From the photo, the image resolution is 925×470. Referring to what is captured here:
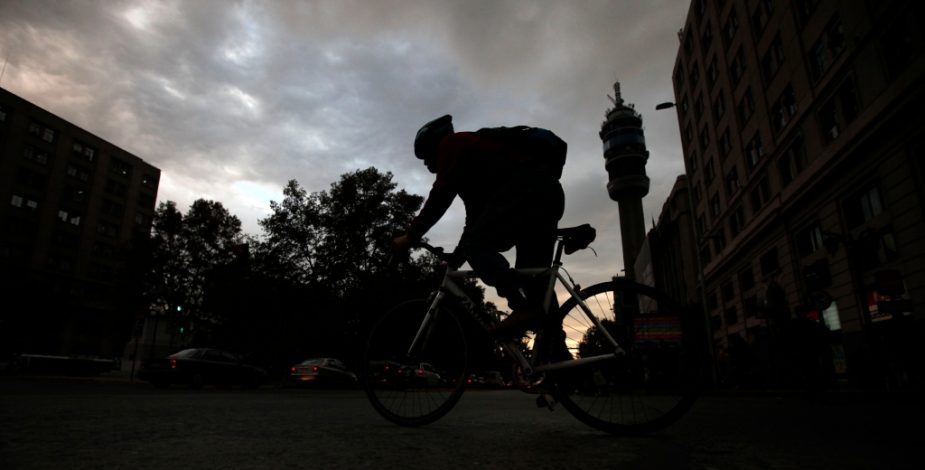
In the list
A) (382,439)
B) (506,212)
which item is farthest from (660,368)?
(382,439)

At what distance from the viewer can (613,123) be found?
9825cm

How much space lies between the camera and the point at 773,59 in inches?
1079

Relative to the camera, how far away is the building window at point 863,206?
62.3ft

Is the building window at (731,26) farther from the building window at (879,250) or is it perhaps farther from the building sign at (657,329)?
the building sign at (657,329)

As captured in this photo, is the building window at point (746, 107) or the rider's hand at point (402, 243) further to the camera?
the building window at point (746, 107)

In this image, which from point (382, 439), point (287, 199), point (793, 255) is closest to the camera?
point (382, 439)

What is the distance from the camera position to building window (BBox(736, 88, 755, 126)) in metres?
30.8

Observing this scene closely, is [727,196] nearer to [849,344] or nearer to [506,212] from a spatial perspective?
[849,344]

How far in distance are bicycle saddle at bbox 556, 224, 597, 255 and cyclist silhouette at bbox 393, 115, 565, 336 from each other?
116mm

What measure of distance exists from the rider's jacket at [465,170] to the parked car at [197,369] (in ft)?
54.8

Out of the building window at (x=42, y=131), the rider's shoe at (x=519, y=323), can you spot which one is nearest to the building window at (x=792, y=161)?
the rider's shoe at (x=519, y=323)

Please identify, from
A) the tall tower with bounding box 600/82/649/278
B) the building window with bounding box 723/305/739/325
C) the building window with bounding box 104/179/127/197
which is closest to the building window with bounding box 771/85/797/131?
the building window with bounding box 723/305/739/325

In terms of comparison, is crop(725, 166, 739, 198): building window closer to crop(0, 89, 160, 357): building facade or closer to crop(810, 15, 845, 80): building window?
crop(810, 15, 845, 80): building window

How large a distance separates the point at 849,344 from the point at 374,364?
23.6m
